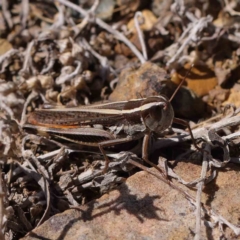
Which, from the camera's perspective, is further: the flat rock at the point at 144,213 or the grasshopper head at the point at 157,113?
the grasshopper head at the point at 157,113

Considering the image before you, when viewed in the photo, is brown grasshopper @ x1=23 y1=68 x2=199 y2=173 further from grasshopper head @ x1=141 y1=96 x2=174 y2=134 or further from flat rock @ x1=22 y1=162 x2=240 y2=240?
flat rock @ x1=22 y1=162 x2=240 y2=240

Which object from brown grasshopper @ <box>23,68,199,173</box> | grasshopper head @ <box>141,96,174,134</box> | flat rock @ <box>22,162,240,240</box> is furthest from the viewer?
brown grasshopper @ <box>23,68,199,173</box>

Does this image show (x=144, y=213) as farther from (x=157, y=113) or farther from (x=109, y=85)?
(x=109, y=85)

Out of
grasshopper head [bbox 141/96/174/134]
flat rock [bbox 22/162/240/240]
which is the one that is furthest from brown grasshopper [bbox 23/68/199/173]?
flat rock [bbox 22/162/240/240]

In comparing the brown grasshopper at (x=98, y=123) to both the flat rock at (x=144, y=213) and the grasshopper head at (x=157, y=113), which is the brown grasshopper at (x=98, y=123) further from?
the flat rock at (x=144, y=213)

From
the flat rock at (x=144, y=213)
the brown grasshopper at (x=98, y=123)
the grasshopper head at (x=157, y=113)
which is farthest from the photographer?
the brown grasshopper at (x=98, y=123)

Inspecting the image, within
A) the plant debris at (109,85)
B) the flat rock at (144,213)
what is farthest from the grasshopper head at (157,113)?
the flat rock at (144,213)
